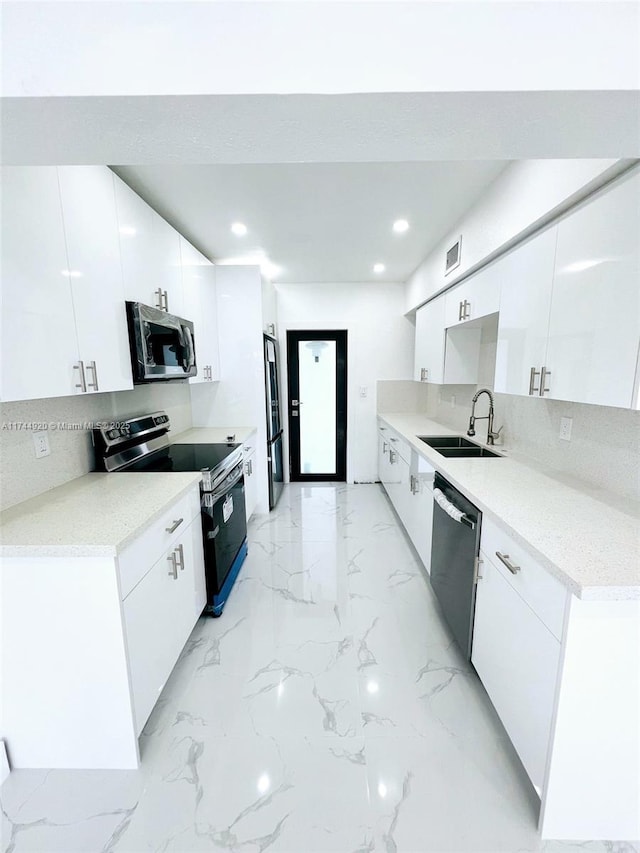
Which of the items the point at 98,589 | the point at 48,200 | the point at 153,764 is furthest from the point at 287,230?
the point at 153,764

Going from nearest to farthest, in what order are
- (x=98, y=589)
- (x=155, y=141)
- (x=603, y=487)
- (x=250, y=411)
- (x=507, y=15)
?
(x=507, y=15) → (x=155, y=141) → (x=98, y=589) → (x=603, y=487) → (x=250, y=411)

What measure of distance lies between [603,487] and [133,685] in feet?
6.85

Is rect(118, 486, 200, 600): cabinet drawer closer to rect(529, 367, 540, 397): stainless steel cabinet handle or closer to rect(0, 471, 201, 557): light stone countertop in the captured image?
rect(0, 471, 201, 557): light stone countertop

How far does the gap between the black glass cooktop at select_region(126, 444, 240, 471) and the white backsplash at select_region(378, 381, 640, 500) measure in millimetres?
1899

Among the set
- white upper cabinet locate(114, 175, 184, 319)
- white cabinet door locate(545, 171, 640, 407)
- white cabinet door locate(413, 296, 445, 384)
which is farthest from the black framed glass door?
white cabinet door locate(545, 171, 640, 407)

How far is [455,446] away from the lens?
2707mm

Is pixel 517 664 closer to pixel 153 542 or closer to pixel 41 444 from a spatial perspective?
pixel 153 542

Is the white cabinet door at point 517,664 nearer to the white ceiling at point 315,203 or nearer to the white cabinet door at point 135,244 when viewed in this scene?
the white ceiling at point 315,203

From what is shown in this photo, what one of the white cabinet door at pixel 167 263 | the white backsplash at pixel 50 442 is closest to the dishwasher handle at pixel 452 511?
the white backsplash at pixel 50 442

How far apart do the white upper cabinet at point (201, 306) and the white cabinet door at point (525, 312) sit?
2.09 m

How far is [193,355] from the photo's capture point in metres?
2.38

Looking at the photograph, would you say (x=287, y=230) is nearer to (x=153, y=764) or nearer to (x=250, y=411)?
(x=250, y=411)

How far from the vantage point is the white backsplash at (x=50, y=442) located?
136 cm

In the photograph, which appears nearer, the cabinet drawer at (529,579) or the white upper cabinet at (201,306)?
Result: the cabinet drawer at (529,579)
